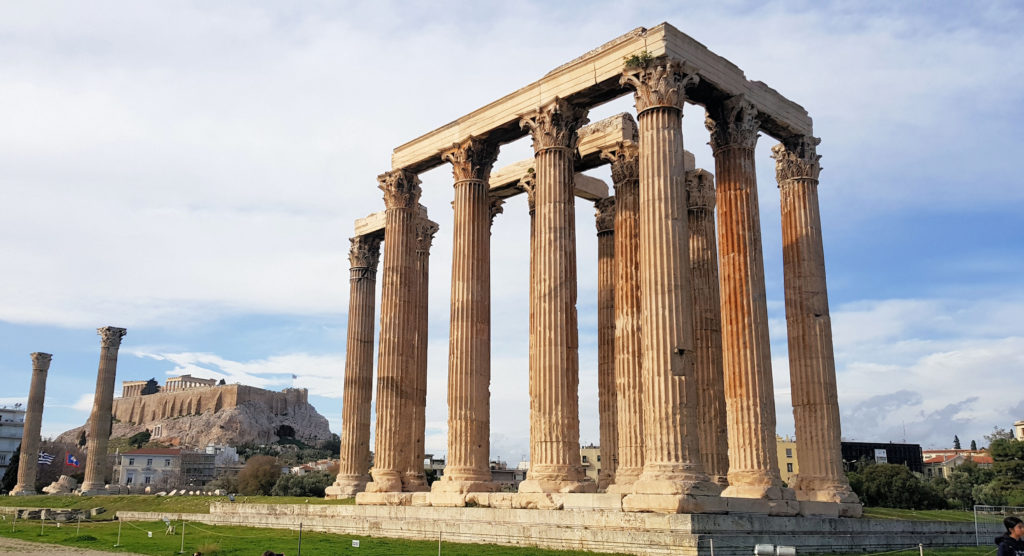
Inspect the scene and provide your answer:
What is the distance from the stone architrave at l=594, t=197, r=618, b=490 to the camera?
3397 centimetres

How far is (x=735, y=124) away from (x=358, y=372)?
24.3 metres

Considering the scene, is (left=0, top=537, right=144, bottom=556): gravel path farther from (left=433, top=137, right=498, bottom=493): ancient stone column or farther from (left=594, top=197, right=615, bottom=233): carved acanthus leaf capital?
(left=594, top=197, right=615, bottom=233): carved acanthus leaf capital

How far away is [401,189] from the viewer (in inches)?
1486

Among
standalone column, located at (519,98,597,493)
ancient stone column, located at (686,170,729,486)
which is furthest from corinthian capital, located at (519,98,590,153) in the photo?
ancient stone column, located at (686,170,729,486)

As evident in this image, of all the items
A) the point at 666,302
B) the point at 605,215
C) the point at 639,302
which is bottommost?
the point at 666,302

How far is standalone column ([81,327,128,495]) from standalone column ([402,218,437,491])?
45.3 metres

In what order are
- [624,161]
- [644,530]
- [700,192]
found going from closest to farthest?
[644,530], [624,161], [700,192]

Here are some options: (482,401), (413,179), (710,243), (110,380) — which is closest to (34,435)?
(110,380)

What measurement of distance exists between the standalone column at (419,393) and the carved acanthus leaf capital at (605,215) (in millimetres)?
9404

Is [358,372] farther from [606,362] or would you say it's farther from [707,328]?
[707,328]

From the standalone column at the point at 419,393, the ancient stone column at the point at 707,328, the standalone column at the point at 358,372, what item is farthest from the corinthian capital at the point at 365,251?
the ancient stone column at the point at 707,328

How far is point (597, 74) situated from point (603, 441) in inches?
→ 591

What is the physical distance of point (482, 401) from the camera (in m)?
31.0

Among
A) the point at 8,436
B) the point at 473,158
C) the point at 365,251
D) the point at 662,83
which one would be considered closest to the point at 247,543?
the point at 473,158
